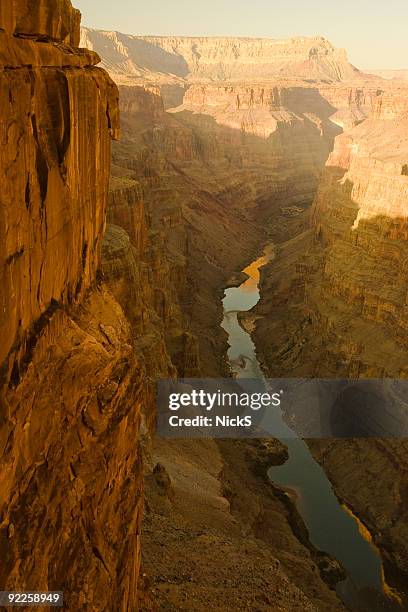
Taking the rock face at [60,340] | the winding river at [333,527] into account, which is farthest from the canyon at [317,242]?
the rock face at [60,340]

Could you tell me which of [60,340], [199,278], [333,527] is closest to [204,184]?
[199,278]

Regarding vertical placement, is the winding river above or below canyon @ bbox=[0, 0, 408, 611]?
below

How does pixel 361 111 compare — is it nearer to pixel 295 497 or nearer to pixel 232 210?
pixel 232 210

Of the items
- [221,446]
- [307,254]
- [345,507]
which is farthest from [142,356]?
[307,254]

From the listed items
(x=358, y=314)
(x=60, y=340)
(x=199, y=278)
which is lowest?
(x=199, y=278)

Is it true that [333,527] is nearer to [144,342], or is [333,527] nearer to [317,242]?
[144,342]

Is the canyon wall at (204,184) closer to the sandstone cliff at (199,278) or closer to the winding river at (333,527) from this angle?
the sandstone cliff at (199,278)

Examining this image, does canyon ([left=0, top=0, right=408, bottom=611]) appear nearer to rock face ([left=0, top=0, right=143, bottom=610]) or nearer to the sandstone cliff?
rock face ([left=0, top=0, right=143, bottom=610])

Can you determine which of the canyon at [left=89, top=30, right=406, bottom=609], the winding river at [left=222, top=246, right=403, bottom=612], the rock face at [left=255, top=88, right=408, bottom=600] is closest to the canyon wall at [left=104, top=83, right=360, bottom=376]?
the canyon at [left=89, top=30, right=406, bottom=609]
